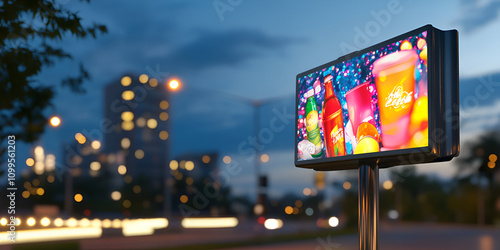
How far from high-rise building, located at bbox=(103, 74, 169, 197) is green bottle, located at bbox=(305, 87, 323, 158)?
130948 mm

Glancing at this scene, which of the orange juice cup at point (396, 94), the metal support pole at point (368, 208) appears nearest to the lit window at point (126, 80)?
the metal support pole at point (368, 208)

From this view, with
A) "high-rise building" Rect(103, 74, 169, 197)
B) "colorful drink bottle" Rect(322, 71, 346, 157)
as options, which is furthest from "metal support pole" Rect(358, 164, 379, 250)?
"high-rise building" Rect(103, 74, 169, 197)

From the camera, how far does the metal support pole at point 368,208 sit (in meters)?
6.75

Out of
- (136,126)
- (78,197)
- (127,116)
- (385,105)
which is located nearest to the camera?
(385,105)

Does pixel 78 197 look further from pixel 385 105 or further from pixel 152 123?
pixel 385 105

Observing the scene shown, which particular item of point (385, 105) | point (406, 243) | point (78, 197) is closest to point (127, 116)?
point (78, 197)

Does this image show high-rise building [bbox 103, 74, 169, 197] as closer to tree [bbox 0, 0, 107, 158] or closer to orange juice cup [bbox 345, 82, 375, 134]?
tree [bbox 0, 0, 107, 158]

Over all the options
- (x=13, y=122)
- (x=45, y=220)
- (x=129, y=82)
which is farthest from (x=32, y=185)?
(x=13, y=122)

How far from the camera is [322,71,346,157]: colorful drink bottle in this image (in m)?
6.79

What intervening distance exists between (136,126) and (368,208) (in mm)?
142835

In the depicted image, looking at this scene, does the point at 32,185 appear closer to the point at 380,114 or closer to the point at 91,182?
the point at 91,182

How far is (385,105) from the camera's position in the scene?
6.13 m

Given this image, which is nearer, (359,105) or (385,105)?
(385,105)

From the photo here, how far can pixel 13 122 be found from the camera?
17906 millimetres
